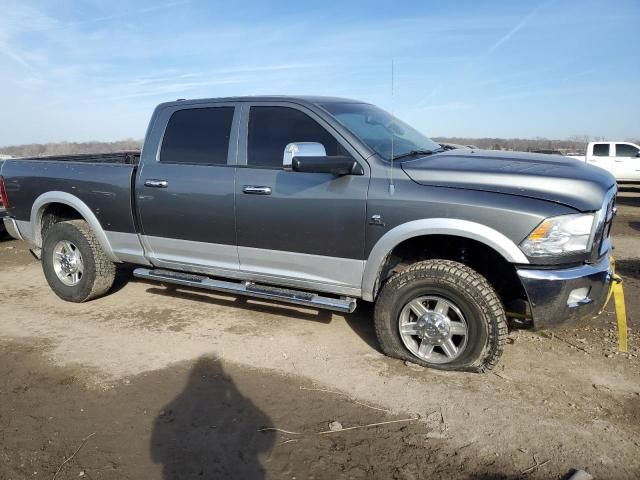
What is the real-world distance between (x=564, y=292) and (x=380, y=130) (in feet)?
6.46

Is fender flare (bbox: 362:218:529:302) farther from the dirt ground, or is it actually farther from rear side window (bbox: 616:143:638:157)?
rear side window (bbox: 616:143:638:157)

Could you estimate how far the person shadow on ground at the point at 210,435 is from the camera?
8.74 feet

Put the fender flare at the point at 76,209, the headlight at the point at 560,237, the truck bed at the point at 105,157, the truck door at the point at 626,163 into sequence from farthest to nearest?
1. the truck door at the point at 626,163
2. the truck bed at the point at 105,157
3. the fender flare at the point at 76,209
4. the headlight at the point at 560,237

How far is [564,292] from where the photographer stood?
323 cm

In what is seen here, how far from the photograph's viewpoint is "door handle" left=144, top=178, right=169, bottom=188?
14.8 feet

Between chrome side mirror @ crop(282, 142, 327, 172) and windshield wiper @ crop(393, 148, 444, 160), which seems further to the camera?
windshield wiper @ crop(393, 148, 444, 160)

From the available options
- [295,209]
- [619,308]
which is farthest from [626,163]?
[295,209]

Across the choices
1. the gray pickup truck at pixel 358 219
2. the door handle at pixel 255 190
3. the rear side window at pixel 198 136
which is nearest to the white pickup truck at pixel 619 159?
the gray pickup truck at pixel 358 219

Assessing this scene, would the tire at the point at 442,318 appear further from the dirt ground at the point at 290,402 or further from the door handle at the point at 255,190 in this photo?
the door handle at the point at 255,190

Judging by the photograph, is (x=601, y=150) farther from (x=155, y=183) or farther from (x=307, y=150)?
(x=155, y=183)

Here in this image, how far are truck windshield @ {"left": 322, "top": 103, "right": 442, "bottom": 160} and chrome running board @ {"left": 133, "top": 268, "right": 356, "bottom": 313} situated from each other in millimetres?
1199

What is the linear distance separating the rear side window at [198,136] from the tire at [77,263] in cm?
135

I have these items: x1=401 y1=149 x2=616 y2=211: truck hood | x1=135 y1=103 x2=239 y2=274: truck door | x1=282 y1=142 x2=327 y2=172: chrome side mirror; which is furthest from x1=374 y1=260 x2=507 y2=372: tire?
x1=135 y1=103 x2=239 y2=274: truck door

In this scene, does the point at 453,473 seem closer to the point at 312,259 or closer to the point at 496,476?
the point at 496,476
